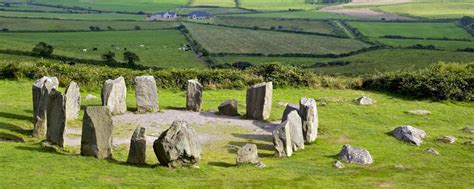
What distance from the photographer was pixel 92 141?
2180 centimetres

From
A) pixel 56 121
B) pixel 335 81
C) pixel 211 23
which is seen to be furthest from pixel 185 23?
pixel 56 121

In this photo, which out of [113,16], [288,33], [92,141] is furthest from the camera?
[113,16]

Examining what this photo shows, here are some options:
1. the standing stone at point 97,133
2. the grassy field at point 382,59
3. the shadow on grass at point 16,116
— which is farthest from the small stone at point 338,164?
the grassy field at point 382,59

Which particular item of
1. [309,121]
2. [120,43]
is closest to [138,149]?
[309,121]

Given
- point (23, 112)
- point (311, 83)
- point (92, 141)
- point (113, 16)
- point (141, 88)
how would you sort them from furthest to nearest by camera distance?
point (113, 16) → point (311, 83) → point (141, 88) → point (23, 112) → point (92, 141)

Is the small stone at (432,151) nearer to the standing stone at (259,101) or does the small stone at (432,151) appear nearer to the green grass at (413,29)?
the standing stone at (259,101)

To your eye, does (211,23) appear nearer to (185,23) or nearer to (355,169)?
(185,23)

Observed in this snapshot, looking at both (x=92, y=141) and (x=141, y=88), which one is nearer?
(x=92, y=141)

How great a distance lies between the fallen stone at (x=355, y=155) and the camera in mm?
23414

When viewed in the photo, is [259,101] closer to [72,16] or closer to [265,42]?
[265,42]

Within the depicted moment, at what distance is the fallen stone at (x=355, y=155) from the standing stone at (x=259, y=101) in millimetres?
8152

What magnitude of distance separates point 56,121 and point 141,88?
28.6ft

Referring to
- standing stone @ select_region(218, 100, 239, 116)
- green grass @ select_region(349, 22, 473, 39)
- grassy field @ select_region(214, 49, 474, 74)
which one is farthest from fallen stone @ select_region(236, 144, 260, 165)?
green grass @ select_region(349, 22, 473, 39)

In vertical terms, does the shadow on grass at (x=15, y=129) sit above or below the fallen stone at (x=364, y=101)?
above
